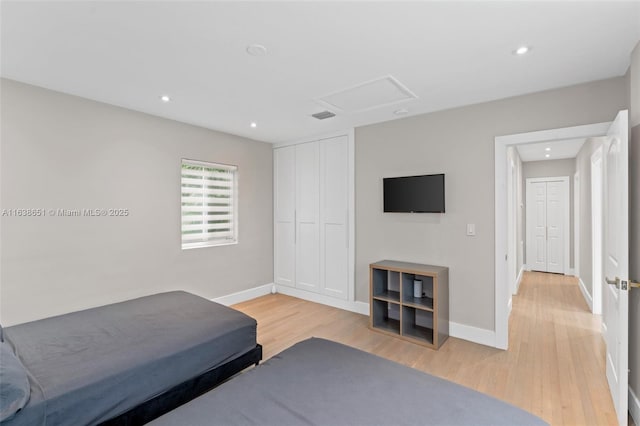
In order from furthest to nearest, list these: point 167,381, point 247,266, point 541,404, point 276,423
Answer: point 247,266
point 541,404
point 167,381
point 276,423

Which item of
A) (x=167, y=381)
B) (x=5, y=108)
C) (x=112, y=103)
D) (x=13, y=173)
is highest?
(x=112, y=103)

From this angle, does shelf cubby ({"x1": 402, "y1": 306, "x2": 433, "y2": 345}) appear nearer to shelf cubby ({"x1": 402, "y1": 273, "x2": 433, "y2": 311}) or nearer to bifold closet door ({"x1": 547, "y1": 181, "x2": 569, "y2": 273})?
shelf cubby ({"x1": 402, "y1": 273, "x2": 433, "y2": 311})

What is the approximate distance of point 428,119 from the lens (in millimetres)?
3533

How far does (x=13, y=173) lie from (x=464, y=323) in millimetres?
→ 4605

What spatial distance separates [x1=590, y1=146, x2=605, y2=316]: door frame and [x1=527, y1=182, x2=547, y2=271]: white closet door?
8.73 feet

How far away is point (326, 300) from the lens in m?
4.52

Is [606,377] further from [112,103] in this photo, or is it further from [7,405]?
[112,103]

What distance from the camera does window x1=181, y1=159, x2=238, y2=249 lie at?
406 cm

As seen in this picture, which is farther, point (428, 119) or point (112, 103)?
point (428, 119)

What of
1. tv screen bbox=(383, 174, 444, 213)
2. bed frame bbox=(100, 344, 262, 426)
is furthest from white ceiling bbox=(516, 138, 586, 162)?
bed frame bbox=(100, 344, 262, 426)

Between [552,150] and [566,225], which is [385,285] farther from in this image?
[566,225]

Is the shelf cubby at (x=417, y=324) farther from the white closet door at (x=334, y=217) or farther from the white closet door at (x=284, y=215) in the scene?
the white closet door at (x=284, y=215)

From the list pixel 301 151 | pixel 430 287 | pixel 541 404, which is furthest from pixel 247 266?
pixel 541 404

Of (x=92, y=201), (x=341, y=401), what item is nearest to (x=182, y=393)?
(x=341, y=401)
